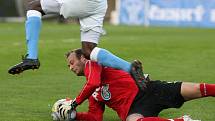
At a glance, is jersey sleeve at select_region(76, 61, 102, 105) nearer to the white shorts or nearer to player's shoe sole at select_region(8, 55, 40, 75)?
the white shorts

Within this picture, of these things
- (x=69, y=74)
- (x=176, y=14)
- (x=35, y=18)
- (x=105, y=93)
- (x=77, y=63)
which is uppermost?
(x=35, y=18)

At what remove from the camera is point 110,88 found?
7066 millimetres

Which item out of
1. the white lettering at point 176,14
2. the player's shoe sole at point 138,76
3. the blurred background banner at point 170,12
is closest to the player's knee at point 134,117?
the player's shoe sole at point 138,76

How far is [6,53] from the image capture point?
16.3 meters

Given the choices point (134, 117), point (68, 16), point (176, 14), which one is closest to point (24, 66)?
point (68, 16)

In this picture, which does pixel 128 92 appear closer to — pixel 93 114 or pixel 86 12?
pixel 93 114

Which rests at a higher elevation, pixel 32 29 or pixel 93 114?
pixel 32 29

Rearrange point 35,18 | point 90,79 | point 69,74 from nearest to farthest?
point 90,79 < point 35,18 < point 69,74

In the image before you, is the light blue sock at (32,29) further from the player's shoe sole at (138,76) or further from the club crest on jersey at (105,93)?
the player's shoe sole at (138,76)

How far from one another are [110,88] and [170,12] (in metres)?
31.0

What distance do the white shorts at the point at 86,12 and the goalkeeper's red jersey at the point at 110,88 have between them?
66cm

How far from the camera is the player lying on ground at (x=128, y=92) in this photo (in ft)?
22.7

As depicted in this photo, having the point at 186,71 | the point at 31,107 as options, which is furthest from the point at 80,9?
the point at 186,71

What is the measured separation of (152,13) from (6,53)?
23.1 meters
